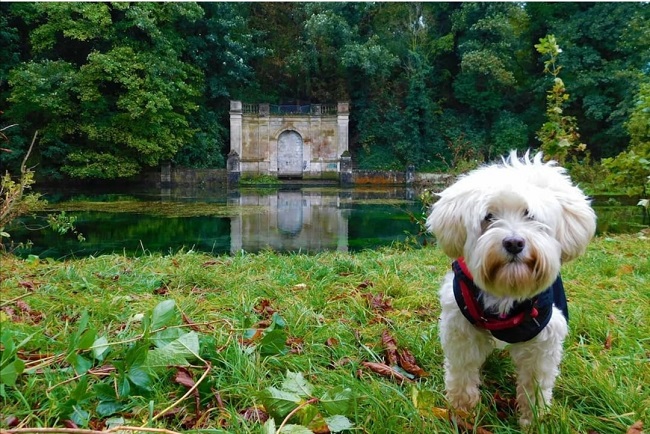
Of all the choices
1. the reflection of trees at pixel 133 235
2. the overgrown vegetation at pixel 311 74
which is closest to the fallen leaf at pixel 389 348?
the reflection of trees at pixel 133 235

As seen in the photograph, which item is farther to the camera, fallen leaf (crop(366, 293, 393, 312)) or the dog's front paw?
fallen leaf (crop(366, 293, 393, 312))

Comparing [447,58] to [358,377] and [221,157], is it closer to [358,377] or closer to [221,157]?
[221,157]

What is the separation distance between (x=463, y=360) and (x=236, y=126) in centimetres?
2655

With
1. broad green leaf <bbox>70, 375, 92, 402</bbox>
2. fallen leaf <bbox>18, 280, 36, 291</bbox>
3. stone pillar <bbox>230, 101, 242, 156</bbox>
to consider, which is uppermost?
stone pillar <bbox>230, 101, 242, 156</bbox>

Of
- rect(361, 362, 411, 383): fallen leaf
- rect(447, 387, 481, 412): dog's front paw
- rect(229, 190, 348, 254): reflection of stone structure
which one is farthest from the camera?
rect(229, 190, 348, 254): reflection of stone structure

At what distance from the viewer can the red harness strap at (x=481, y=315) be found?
5.39 feet

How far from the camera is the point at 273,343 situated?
1.97 metres

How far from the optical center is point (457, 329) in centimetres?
178

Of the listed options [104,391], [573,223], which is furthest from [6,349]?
[573,223]

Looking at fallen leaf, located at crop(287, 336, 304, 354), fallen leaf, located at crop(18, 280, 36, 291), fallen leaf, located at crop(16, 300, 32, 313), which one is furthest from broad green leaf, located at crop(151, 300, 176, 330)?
fallen leaf, located at crop(18, 280, 36, 291)

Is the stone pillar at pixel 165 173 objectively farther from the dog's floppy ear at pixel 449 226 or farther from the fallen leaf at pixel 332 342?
the dog's floppy ear at pixel 449 226

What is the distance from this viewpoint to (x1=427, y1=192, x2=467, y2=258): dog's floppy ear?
168 cm

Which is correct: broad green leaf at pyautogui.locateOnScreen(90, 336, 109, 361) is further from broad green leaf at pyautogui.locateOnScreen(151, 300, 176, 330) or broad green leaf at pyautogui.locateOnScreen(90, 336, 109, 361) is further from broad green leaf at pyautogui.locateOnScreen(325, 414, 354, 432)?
broad green leaf at pyautogui.locateOnScreen(325, 414, 354, 432)

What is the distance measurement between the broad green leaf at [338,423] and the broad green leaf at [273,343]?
529 mm
